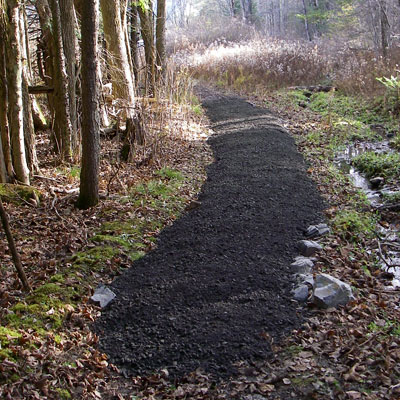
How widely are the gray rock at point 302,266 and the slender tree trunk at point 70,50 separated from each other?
4.54 meters

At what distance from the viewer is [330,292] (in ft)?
13.1

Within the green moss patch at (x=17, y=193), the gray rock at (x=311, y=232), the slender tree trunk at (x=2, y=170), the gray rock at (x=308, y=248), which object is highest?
the slender tree trunk at (x=2, y=170)

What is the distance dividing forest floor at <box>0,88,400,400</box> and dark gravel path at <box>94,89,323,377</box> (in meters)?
0.01

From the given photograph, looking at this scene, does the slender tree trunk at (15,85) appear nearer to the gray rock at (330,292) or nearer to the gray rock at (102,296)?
the gray rock at (102,296)

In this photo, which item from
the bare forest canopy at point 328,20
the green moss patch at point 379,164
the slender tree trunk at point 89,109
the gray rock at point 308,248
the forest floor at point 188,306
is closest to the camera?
the forest floor at point 188,306

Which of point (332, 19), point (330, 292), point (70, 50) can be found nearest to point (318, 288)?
point (330, 292)

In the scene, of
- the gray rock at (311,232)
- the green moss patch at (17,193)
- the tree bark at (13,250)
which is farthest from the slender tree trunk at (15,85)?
the gray rock at (311,232)

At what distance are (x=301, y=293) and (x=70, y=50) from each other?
18.2 ft

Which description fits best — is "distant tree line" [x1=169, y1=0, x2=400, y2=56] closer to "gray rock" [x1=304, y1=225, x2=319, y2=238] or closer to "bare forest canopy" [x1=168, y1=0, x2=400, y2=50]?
"bare forest canopy" [x1=168, y1=0, x2=400, y2=50]

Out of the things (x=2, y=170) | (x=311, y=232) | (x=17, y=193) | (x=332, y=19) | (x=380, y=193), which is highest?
(x=332, y=19)

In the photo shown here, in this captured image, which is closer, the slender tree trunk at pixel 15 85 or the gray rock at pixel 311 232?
the gray rock at pixel 311 232

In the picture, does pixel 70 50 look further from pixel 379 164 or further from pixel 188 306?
pixel 379 164

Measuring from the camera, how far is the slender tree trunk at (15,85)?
19.0 ft

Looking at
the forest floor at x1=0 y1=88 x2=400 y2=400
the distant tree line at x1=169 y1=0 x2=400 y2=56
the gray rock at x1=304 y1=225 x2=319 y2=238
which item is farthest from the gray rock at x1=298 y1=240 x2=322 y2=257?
the distant tree line at x1=169 y1=0 x2=400 y2=56
